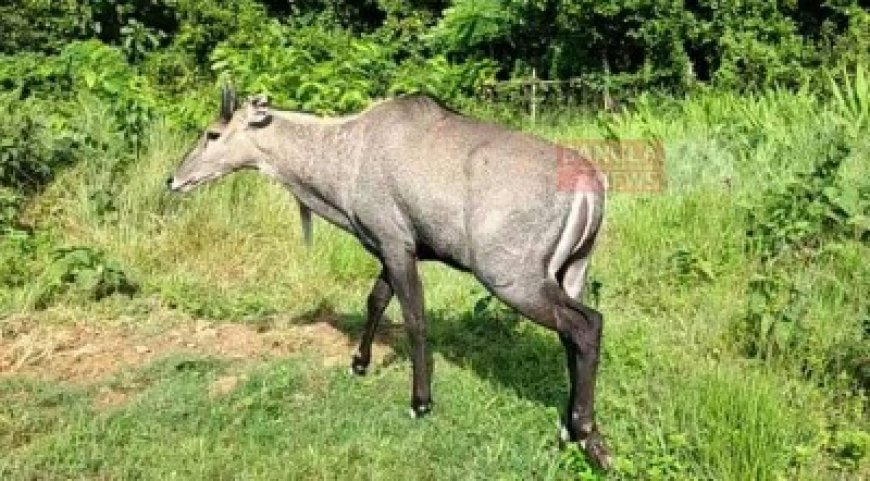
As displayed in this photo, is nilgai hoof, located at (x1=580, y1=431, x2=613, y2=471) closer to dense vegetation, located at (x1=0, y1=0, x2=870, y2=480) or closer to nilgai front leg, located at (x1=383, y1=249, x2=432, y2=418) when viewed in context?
dense vegetation, located at (x1=0, y1=0, x2=870, y2=480)

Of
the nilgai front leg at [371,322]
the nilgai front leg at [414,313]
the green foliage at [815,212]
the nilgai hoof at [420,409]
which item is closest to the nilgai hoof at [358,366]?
the nilgai front leg at [371,322]

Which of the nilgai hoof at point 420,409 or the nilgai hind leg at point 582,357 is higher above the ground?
the nilgai hind leg at point 582,357

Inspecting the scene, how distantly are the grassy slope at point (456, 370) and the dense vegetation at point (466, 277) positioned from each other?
0.07 ft

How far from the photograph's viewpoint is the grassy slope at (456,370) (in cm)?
538

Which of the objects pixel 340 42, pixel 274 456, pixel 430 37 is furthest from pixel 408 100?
pixel 430 37

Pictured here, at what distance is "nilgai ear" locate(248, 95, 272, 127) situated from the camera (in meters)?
6.90

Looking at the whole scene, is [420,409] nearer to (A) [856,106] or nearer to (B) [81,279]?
(B) [81,279]

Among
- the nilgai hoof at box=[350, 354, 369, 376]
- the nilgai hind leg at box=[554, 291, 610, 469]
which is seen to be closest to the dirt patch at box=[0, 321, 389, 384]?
the nilgai hoof at box=[350, 354, 369, 376]

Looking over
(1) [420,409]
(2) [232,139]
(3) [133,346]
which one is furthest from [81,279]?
(1) [420,409]

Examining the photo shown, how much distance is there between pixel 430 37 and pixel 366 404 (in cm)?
1009

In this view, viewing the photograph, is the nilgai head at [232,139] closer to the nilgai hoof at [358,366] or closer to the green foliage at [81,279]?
the nilgai hoof at [358,366]

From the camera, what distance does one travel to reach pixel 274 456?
18.3ft

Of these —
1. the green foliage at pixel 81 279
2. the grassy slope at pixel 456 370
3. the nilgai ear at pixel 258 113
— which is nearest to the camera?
the grassy slope at pixel 456 370

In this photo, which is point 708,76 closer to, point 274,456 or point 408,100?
point 408,100
